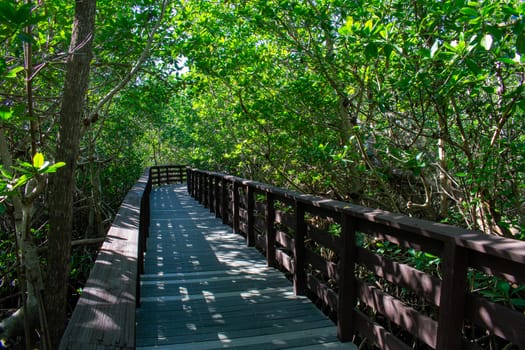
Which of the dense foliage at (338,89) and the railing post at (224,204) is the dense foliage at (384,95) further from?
the railing post at (224,204)

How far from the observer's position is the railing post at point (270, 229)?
452 centimetres

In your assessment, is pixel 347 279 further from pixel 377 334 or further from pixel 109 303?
pixel 109 303

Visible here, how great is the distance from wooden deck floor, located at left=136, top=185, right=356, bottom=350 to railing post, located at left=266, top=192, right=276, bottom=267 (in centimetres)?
14

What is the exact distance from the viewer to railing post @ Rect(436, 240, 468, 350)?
6.21ft

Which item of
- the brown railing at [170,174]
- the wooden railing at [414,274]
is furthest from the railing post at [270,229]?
the brown railing at [170,174]

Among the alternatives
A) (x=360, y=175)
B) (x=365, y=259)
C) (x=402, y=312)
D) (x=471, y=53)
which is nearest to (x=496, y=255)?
(x=402, y=312)

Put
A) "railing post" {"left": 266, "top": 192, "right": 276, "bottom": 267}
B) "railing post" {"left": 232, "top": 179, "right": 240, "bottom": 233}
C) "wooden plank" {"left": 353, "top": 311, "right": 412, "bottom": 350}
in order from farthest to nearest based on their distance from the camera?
"railing post" {"left": 232, "top": 179, "right": 240, "bottom": 233} < "railing post" {"left": 266, "top": 192, "right": 276, "bottom": 267} < "wooden plank" {"left": 353, "top": 311, "right": 412, "bottom": 350}

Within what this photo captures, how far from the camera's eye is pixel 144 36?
21.4 feet

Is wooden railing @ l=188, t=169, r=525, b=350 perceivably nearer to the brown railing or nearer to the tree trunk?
the tree trunk

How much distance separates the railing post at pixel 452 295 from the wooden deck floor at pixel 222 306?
3.24 ft

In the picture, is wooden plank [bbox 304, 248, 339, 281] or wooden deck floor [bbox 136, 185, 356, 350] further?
wooden plank [bbox 304, 248, 339, 281]

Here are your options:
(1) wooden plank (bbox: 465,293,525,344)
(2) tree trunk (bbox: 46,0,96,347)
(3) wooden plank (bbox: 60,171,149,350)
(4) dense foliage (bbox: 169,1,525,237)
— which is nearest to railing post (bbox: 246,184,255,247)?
(4) dense foliage (bbox: 169,1,525,237)

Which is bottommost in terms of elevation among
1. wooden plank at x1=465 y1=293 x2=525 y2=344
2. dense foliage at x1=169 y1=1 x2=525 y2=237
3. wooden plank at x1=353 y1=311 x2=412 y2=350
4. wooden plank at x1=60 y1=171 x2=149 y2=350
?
wooden plank at x1=353 y1=311 x2=412 y2=350

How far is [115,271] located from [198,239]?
476cm
